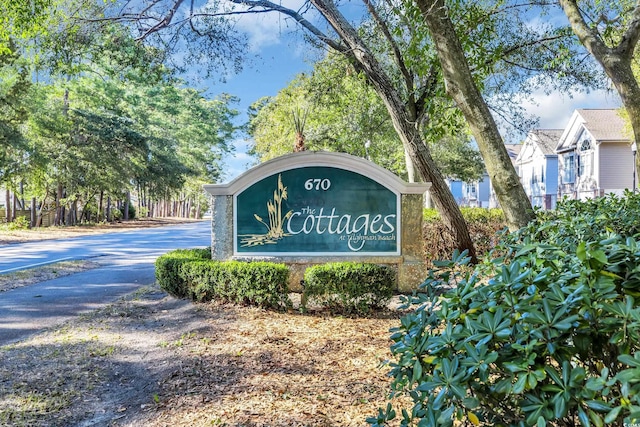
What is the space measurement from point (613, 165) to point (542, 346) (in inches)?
1030

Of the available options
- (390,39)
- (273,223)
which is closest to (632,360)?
(273,223)

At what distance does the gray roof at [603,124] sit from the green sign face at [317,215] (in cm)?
2086

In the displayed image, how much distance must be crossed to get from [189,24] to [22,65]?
1119 centimetres

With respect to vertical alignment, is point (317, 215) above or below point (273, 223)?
above

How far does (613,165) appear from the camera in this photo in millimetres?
22844

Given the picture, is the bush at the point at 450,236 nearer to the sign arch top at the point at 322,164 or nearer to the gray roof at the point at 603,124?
the sign arch top at the point at 322,164

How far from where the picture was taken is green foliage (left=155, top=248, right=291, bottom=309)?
5426 millimetres

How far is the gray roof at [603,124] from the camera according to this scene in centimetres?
2250

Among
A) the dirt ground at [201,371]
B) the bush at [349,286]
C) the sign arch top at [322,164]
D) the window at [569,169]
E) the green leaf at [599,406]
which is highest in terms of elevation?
the window at [569,169]

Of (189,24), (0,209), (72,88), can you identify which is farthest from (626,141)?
(0,209)

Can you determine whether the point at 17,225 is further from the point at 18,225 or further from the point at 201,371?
the point at 201,371

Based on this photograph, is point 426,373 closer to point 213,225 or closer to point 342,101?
point 213,225

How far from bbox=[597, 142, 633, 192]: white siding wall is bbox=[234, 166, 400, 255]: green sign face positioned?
21164mm

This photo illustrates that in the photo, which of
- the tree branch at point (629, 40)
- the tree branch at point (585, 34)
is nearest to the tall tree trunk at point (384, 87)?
the tree branch at point (585, 34)
